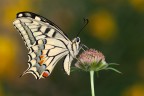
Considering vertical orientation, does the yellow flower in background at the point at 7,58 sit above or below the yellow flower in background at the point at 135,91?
above

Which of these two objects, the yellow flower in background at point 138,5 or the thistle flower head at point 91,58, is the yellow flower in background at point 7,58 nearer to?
the yellow flower in background at point 138,5

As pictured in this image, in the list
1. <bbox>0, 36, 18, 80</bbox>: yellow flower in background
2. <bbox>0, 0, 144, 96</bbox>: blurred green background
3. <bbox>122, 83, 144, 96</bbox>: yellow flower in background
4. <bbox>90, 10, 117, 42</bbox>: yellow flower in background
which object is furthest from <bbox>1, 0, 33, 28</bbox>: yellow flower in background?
<bbox>122, 83, 144, 96</bbox>: yellow flower in background

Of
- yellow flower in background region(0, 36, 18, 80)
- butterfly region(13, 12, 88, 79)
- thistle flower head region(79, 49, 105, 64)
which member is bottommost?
thistle flower head region(79, 49, 105, 64)

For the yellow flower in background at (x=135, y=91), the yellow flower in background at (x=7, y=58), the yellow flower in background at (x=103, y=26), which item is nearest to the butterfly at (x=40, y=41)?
the yellow flower in background at (x=135, y=91)

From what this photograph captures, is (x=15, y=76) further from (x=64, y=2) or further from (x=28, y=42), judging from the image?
(x=28, y=42)

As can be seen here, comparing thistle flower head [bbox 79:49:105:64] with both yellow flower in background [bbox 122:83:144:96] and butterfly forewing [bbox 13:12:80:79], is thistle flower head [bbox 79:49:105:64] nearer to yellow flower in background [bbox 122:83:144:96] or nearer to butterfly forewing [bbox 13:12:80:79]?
butterfly forewing [bbox 13:12:80:79]

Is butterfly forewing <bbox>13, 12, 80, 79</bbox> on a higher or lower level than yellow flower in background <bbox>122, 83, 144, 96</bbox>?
lower

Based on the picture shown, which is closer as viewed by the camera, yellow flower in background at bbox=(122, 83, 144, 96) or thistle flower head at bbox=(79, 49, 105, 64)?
thistle flower head at bbox=(79, 49, 105, 64)
